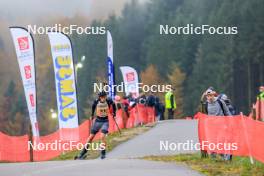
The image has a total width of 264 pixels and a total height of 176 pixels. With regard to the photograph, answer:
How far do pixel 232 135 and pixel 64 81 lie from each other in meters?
15.8

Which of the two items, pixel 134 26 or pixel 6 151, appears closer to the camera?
pixel 6 151

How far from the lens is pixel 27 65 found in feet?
106

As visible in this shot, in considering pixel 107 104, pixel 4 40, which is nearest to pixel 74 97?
pixel 107 104

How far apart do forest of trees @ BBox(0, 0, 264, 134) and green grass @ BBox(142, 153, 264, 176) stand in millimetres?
59272

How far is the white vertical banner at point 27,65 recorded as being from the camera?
32312 millimetres

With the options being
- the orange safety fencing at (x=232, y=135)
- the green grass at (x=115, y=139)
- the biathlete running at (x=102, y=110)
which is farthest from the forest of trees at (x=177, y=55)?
the orange safety fencing at (x=232, y=135)

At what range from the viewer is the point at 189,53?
96.5 m

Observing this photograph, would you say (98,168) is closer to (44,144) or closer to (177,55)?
(44,144)

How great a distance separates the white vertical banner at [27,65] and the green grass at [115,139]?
5.33 metres

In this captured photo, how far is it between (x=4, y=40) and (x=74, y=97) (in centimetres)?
12717

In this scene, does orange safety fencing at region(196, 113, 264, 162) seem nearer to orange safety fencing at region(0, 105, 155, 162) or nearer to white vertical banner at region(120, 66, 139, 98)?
orange safety fencing at region(0, 105, 155, 162)

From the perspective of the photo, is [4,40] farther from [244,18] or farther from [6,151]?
[6,151]

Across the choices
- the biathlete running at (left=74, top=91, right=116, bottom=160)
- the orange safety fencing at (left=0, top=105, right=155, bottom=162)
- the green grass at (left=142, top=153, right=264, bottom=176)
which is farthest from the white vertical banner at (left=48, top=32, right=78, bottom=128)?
the green grass at (left=142, top=153, right=264, bottom=176)

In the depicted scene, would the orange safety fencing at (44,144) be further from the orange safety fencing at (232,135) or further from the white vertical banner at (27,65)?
the orange safety fencing at (232,135)
